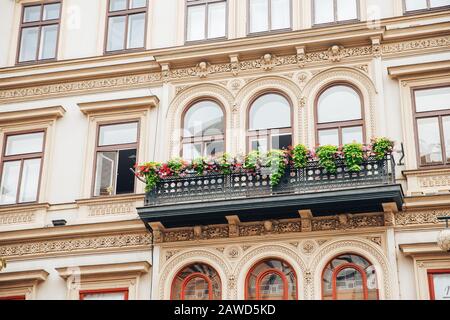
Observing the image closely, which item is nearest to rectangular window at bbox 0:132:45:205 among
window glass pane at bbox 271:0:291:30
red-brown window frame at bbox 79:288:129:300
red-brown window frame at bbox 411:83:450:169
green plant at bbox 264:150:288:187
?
red-brown window frame at bbox 79:288:129:300

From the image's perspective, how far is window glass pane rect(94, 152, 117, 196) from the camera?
2038 cm

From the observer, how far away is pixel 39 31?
22.9 m

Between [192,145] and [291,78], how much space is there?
2920 millimetres

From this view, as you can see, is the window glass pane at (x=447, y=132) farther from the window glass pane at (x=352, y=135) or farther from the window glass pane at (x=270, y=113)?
the window glass pane at (x=270, y=113)

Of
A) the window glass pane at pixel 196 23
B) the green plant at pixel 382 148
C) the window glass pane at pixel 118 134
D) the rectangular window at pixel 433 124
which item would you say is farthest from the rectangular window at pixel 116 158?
the rectangular window at pixel 433 124

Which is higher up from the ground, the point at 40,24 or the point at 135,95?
the point at 40,24

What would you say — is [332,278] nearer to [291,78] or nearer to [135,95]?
[291,78]

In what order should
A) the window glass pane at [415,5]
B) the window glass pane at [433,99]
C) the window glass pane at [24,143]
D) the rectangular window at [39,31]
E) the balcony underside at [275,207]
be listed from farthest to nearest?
the rectangular window at [39,31], the window glass pane at [24,143], the window glass pane at [415,5], the window glass pane at [433,99], the balcony underside at [275,207]

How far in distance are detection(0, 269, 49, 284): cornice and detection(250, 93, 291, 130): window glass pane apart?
20.0 ft

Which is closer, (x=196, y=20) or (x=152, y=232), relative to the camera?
(x=152, y=232)

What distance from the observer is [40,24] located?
23.0 m

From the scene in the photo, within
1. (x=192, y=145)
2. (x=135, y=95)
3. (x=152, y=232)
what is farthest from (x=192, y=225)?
(x=135, y=95)

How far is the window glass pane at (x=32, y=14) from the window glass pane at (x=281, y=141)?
26.3ft

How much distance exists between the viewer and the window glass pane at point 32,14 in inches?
910
